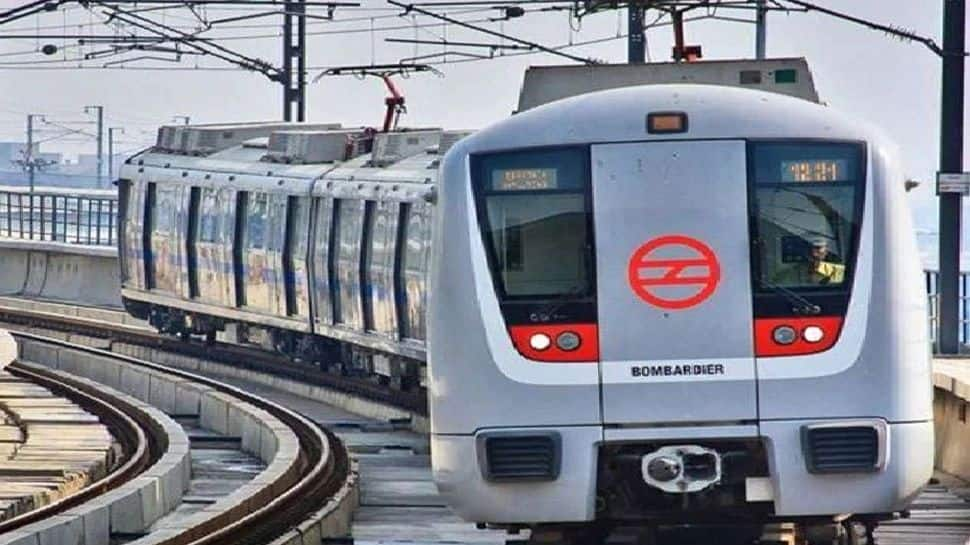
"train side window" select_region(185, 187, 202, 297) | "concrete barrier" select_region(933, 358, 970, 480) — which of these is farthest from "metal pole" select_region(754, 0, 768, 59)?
"concrete barrier" select_region(933, 358, 970, 480)

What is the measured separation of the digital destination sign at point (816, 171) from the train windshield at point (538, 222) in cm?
99

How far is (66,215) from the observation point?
54562mm

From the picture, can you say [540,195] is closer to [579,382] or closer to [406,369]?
[579,382]

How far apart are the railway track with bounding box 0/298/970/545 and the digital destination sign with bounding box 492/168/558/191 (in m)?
2.15

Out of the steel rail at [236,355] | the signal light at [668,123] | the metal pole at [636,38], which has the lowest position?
the steel rail at [236,355]

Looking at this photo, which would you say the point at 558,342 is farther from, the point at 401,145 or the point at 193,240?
the point at 193,240

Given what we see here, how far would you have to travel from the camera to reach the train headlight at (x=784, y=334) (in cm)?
1482

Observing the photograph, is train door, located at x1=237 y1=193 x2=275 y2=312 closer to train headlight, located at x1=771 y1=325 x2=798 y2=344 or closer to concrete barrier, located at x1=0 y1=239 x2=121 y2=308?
concrete barrier, located at x1=0 y1=239 x2=121 y2=308

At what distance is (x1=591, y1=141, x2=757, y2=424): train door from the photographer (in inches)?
582

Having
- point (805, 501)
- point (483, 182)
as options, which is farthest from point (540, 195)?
point (805, 501)

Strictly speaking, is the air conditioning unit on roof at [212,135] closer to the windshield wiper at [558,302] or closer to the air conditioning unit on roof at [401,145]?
the air conditioning unit on roof at [401,145]

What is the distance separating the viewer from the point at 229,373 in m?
38.8

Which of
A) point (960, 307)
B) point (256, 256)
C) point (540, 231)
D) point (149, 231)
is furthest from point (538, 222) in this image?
point (149, 231)

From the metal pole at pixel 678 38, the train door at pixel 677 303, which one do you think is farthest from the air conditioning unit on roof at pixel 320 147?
the train door at pixel 677 303
